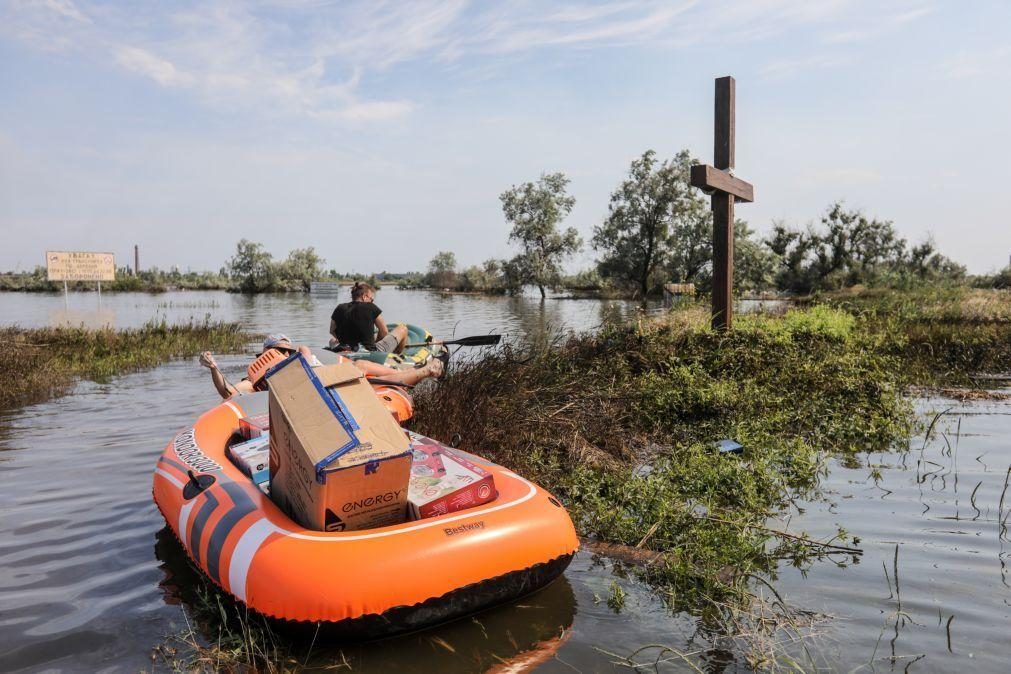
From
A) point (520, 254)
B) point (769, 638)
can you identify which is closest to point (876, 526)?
point (769, 638)

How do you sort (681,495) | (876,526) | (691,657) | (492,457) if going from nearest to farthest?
(691,657), (876,526), (681,495), (492,457)

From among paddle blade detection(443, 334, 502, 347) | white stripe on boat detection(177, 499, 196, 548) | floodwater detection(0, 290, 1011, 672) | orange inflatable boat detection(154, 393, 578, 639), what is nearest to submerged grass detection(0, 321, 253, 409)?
floodwater detection(0, 290, 1011, 672)

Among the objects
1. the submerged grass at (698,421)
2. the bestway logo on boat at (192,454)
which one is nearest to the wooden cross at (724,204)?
the submerged grass at (698,421)

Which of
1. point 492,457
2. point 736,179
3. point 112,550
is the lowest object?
point 112,550

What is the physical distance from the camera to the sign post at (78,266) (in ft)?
69.4

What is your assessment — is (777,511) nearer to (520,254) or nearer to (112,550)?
(112,550)

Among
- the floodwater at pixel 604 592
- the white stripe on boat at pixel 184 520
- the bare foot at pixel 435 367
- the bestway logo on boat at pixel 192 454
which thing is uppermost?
the bare foot at pixel 435 367

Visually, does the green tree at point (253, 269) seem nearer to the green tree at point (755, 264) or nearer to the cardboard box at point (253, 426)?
the green tree at point (755, 264)

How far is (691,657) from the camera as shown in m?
2.93

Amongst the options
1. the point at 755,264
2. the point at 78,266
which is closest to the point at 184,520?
the point at 78,266

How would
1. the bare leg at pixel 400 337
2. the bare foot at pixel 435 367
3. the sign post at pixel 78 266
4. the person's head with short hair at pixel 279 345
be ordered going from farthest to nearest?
the sign post at pixel 78 266 < the bare leg at pixel 400 337 < the bare foot at pixel 435 367 < the person's head with short hair at pixel 279 345

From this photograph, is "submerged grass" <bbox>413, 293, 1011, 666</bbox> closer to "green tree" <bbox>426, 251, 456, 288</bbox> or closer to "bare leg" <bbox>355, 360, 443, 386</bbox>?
"bare leg" <bbox>355, 360, 443, 386</bbox>

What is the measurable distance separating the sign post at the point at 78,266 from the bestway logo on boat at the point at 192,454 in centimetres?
1961

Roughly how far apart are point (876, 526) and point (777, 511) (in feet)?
1.89
